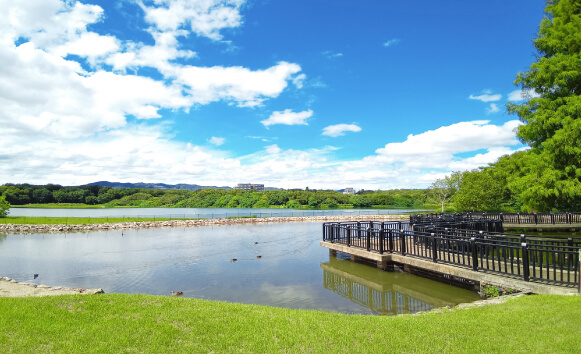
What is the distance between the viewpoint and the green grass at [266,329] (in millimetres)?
4391

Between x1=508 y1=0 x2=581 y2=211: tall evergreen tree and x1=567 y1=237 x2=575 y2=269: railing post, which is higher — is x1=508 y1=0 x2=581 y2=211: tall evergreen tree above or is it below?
above

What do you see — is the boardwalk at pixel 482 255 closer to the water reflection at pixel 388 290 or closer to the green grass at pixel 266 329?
the water reflection at pixel 388 290

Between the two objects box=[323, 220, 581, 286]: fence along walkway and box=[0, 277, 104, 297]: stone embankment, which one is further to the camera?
box=[0, 277, 104, 297]: stone embankment

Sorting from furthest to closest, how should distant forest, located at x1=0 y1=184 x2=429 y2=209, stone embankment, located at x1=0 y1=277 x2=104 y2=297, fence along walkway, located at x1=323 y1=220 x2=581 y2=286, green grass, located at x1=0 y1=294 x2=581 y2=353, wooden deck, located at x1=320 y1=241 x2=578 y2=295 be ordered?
1. distant forest, located at x1=0 y1=184 x2=429 y2=209
2. stone embankment, located at x1=0 y1=277 x2=104 y2=297
3. fence along walkway, located at x1=323 y1=220 x2=581 y2=286
4. wooden deck, located at x1=320 y1=241 x2=578 y2=295
5. green grass, located at x1=0 y1=294 x2=581 y2=353

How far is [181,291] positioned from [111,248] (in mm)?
11770

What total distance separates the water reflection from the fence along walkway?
2.81ft

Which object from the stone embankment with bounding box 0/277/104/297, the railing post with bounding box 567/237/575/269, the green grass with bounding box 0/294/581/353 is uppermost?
the railing post with bounding box 567/237/575/269

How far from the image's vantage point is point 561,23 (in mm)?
12992

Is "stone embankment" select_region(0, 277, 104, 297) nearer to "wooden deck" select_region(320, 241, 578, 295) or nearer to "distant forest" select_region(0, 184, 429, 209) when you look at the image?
"wooden deck" select_region(320, 241, 578, 295)

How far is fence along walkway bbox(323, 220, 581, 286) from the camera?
24.7 feet

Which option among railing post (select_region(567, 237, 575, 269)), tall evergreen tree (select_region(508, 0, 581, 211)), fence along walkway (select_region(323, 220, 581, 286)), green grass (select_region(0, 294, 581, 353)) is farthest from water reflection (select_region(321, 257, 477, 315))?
tall evergreen tree (select_region(508, 0, 581, 211))

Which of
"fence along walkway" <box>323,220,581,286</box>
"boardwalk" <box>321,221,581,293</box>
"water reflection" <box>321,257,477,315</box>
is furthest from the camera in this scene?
"water reflection" <box>321,257,477,315</box>

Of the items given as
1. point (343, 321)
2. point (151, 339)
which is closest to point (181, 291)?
point (151, 339)

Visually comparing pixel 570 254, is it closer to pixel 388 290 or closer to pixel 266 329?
pixel 388 290
